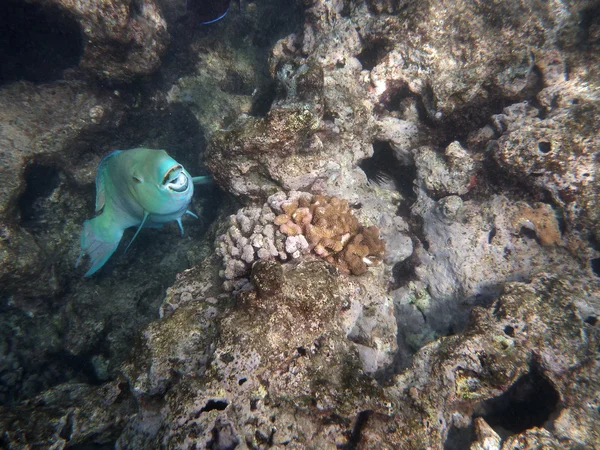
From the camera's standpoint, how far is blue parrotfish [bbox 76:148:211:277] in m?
2.96

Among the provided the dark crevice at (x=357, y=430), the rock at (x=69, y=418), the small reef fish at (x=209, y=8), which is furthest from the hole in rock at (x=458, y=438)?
the small reef fish at (x=209, y=8)

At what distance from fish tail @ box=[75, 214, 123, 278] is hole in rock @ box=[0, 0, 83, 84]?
8.19 ft

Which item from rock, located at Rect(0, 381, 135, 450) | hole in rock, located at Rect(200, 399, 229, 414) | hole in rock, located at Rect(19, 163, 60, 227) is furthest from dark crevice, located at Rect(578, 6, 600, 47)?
hole in rock, located at Rect(19, 163, 60, 227)

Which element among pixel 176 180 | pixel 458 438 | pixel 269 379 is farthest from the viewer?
pixel 176 180

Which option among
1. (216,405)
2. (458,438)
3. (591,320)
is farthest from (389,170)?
(216,405)

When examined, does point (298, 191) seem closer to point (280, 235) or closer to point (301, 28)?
point (280, 235)

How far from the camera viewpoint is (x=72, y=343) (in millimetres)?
4148

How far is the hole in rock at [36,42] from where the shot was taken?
12.7 ft

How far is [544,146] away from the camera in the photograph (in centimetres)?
324

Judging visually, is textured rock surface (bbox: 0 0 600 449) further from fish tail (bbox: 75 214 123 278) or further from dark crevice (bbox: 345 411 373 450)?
fish tail (bbox: 75 214 123 278)

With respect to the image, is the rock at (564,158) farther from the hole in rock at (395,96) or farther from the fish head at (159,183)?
the fish head at (159,183)

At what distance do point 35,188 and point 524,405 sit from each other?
22.4ft

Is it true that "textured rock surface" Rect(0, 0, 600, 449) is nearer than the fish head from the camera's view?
Yes

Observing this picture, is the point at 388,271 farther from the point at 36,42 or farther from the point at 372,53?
the point at 36,42
